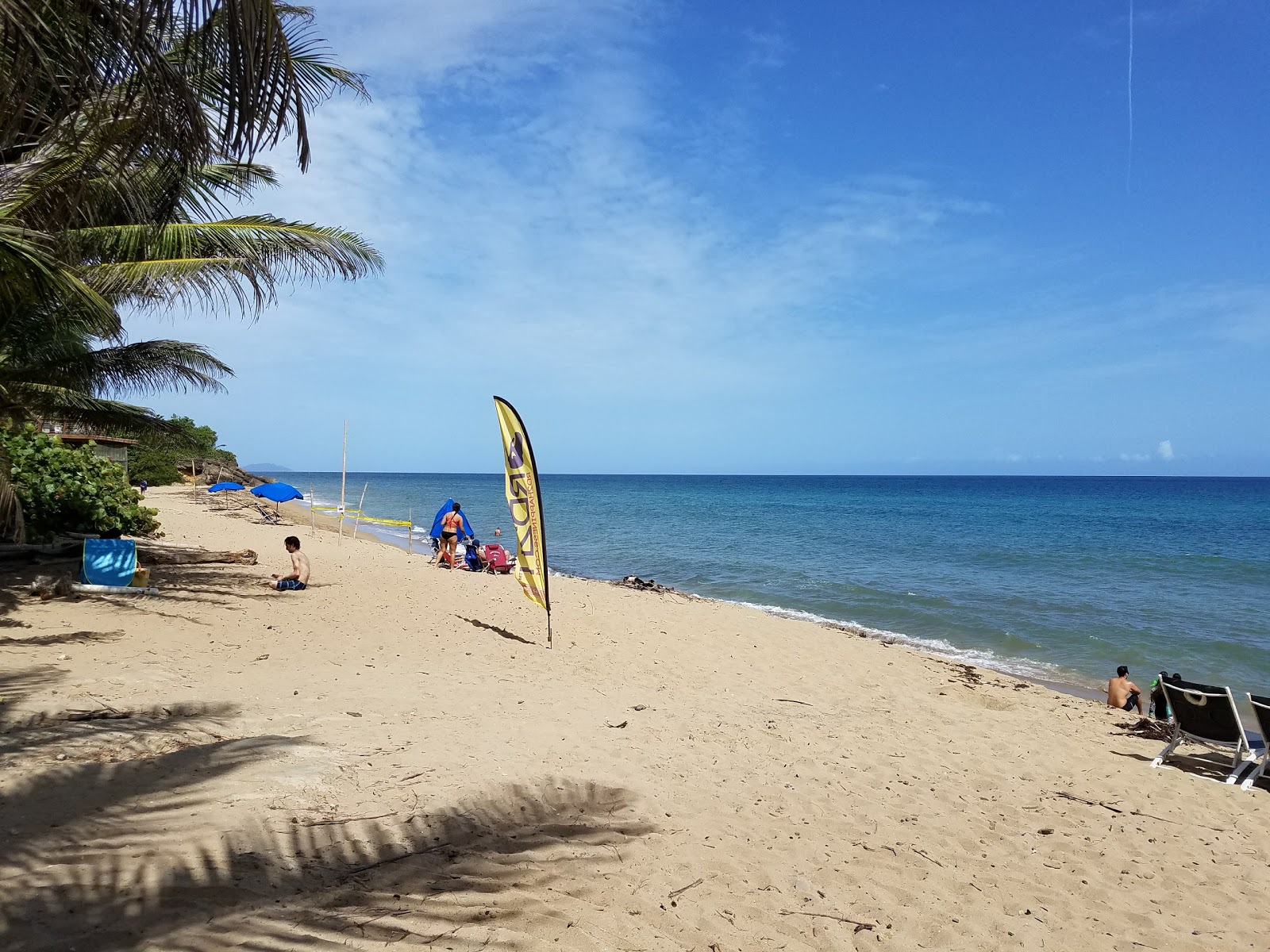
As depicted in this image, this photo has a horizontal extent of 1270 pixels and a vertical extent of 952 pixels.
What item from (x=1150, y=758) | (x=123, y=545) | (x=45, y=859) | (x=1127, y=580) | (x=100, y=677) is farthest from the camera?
(x=1127, y=580)

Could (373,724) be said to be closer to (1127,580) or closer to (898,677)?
(898,677)

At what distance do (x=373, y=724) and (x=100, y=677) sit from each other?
2236 millimetres

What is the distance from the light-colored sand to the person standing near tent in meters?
7.52

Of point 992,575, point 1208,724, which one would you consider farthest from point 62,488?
point 992,575

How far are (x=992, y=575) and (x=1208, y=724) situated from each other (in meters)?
16.0

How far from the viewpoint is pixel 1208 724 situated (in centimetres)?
634

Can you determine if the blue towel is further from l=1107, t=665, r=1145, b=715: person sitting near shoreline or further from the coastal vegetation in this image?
l=1107, t=665, r=1145, b=715: person sitting near shoreline

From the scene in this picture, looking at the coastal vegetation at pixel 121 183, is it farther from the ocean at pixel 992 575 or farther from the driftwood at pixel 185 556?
the ocean at pixel 992 575

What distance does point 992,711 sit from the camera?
778 centimetres

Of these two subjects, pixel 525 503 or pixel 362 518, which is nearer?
pixel 525 503

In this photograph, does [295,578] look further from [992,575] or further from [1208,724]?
[992,575]

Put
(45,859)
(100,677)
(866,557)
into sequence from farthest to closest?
(866,557) → (100,677) → (45,859)

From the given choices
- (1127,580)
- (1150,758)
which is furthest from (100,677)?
(1127,580)

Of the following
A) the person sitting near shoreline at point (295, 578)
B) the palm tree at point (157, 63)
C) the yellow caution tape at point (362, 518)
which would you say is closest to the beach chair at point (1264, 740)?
the palm tree at point (157, 63)
